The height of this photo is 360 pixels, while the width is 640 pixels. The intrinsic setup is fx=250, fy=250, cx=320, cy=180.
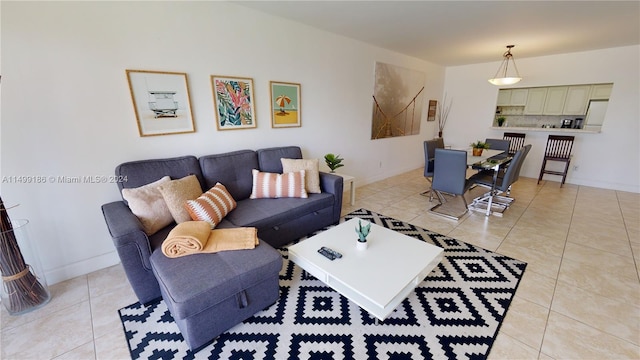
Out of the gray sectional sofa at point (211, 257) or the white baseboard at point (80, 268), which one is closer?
the gray sectional sofa at point (211, 257)

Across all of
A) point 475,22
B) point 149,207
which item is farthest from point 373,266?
point 475,22

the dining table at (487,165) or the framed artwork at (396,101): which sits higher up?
the framed artwork at (396,101)

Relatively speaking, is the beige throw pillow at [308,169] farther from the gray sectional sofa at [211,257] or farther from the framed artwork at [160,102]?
the framed artwork at [160,102]

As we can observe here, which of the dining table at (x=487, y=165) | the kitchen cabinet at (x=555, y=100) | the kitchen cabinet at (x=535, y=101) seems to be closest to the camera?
the dining table at (x=487, y=165)

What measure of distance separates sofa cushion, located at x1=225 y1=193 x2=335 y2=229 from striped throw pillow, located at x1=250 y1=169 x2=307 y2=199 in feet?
0.23

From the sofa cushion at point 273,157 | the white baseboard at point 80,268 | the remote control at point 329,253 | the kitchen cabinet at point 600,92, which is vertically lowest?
the white baseboard at point 80,268

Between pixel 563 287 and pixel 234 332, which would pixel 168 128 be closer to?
pixel 234 332

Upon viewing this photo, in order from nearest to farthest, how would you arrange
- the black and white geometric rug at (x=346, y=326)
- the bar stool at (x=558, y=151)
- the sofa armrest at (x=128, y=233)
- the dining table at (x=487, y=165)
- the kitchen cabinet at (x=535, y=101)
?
1. the black and white geometric rug at (x=346, y=326)
2. the sofa armrest at (x=128, y=233)
3. the dining table at (x=487, y=165)
4. the bar stool at (x=558, y=151)
5. the kitchen cabinet at (x=535, y=101)

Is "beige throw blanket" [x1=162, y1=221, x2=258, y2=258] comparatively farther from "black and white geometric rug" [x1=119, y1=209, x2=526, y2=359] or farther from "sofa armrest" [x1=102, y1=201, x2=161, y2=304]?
"black and white geometric rug" [x1=119, y1=209, x2=526, y2=359]

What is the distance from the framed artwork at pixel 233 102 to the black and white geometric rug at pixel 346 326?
68.1 inches

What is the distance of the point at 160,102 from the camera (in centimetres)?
227

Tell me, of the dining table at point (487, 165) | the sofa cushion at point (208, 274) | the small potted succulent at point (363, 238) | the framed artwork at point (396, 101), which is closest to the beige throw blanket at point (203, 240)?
the sofa cushion at point (208, 274)

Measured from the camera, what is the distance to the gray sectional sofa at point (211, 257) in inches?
54.7

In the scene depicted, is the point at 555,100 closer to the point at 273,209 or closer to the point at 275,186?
the point at 275,186
